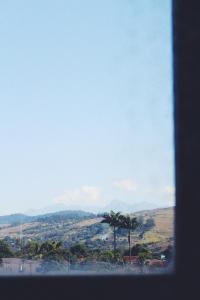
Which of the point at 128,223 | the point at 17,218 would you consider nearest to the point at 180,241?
the point at 128,223

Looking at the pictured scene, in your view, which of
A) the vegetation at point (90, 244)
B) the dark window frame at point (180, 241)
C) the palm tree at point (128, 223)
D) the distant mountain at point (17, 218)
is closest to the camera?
the dark window frame at point (180, 241)

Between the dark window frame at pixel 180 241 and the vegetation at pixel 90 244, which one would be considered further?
the vegetation at pixel 90 244

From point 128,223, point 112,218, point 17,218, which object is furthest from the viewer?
point 17,218

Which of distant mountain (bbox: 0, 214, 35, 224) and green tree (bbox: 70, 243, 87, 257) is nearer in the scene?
green tree (bbox: 70, 243, 87, 257)

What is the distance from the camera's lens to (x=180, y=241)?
3.99 feet

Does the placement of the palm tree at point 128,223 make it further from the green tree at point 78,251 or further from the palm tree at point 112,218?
the green tree at point 78,251

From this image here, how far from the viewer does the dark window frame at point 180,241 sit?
3.99 ft

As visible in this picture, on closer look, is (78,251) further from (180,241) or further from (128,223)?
(128,223)

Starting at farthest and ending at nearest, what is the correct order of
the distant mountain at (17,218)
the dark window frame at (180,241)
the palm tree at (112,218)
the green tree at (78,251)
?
the distant mountain at (17,218)
the palm tree at (112,218)
the green tree at (78,251)
the dark window frame at (180,241)

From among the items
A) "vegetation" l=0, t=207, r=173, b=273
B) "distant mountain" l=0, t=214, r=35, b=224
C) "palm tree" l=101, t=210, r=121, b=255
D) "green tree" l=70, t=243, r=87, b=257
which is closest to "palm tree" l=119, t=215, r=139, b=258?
"vegetation" l=0, t=207, r=173, b=273

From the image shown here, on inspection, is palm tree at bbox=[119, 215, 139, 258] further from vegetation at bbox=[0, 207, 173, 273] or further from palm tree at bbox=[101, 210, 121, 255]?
palm tree at bbox=[101, 210, 121, 255]

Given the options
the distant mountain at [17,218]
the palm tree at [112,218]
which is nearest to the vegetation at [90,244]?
the palm tree at [112,218]

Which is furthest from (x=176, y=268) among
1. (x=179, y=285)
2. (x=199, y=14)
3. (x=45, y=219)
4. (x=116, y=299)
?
(x=45, y=219)

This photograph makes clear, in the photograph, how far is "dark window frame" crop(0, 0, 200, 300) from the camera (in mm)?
1217
